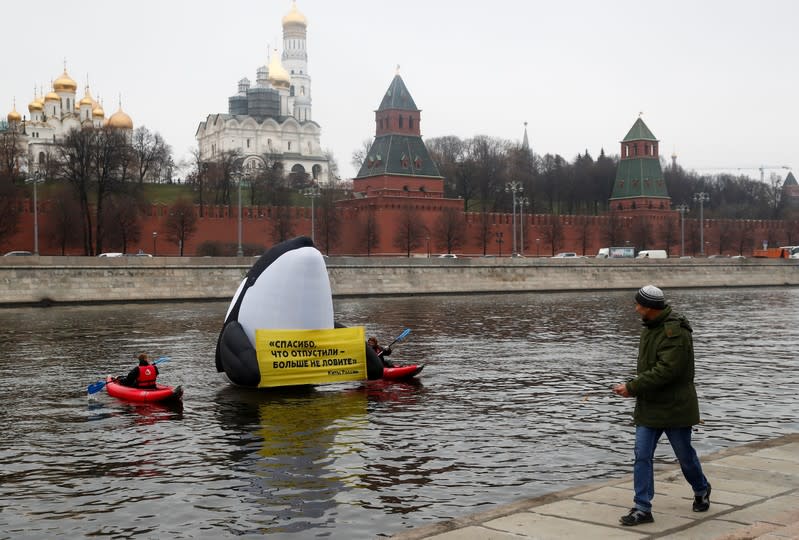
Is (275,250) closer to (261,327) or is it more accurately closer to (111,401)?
(261,327)

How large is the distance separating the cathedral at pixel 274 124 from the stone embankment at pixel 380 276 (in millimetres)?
56581

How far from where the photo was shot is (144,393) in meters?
15.6

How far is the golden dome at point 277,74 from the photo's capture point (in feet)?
405

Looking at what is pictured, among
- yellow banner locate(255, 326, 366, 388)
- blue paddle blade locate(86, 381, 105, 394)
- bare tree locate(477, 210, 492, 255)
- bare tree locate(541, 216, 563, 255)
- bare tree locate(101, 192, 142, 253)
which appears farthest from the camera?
bare tree locate(541, 216, 563, 255)

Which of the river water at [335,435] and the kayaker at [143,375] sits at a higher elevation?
the kayaker at [143,375]

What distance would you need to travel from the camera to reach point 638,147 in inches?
3652

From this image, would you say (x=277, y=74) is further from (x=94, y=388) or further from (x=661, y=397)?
(x=661, y=397)

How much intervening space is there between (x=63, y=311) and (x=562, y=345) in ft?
70.2

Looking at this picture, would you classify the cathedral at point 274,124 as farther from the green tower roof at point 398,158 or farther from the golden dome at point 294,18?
the green tower roof at point 398,158

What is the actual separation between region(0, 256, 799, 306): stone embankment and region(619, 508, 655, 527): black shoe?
123 ft

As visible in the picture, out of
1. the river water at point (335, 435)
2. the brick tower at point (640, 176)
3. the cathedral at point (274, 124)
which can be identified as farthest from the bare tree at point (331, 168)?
the river water at point (335, 435)

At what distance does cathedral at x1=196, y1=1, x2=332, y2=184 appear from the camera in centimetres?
11581

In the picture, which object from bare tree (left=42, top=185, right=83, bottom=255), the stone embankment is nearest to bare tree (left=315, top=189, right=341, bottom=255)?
the stone embankment

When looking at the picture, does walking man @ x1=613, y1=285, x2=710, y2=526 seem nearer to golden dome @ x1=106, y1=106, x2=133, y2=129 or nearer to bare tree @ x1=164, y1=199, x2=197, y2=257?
bare tree @ x1=164, y1=199, x2=197, y2=257
